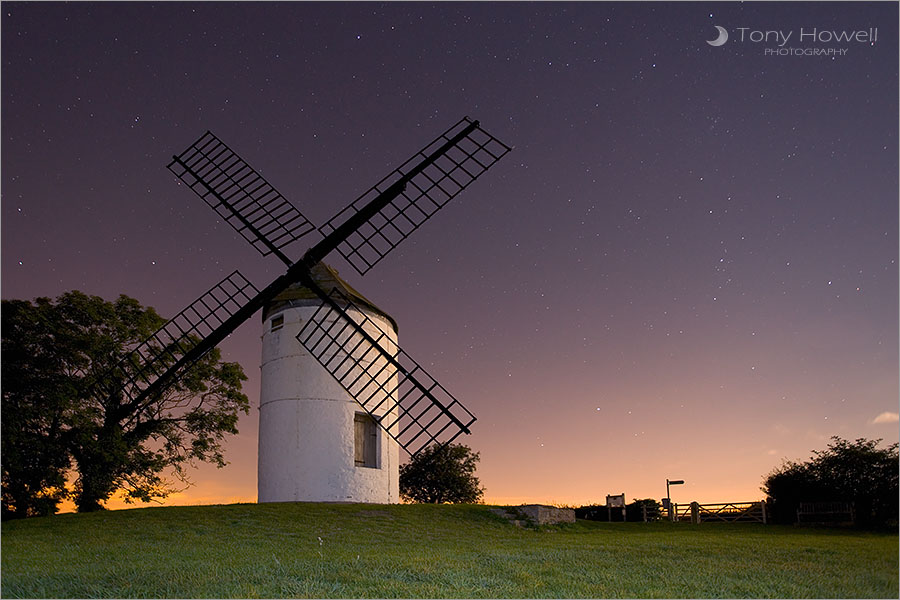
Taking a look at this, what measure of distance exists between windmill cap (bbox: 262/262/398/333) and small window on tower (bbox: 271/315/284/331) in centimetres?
24

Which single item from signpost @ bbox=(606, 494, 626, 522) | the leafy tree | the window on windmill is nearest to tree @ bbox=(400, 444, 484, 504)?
signpost @ bbox=(606, 494, 626, 522)

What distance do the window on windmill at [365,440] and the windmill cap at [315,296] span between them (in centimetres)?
349

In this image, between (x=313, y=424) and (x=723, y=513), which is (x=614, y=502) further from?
(x=313, y=424)

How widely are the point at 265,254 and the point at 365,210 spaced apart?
3254 mm

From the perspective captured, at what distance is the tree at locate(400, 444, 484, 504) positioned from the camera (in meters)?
40.1

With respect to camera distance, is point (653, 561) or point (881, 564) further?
point (653, 561)

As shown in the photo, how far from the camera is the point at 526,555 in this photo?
50.6 ft

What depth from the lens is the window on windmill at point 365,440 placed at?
2581cm

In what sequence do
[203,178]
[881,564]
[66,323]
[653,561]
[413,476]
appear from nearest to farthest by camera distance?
[881,564]
[653,561]
[66,323]
[203,178]
[413,476]

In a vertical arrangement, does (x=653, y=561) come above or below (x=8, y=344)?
below

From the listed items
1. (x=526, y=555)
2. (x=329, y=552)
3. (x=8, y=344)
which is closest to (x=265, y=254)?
(x=8, y=344)

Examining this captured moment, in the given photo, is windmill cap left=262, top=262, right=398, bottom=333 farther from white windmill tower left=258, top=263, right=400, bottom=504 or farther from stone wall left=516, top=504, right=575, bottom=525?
stone wall left=516, top=504, right=575, bottom=525

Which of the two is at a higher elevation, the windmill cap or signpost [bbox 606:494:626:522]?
the windmill cap

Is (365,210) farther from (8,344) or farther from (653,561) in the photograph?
(653,561)
